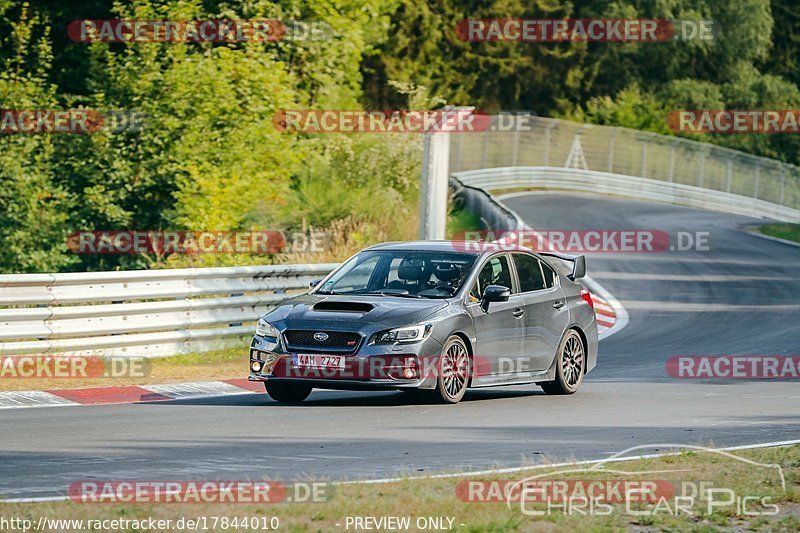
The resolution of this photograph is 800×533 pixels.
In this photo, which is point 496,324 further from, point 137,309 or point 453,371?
point 137,309

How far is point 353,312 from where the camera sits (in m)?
13.2

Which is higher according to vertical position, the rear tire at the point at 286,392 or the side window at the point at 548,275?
the side window at the point at 548,275

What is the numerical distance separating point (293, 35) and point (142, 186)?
314 inches

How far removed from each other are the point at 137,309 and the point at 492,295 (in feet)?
16.9

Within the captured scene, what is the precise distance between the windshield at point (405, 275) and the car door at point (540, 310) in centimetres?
87

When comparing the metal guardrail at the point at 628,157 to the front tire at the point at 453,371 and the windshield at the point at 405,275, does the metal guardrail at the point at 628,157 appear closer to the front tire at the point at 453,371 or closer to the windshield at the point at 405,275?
the windshield at the point at 405,275

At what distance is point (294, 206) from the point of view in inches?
1247

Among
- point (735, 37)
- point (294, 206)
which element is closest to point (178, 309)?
point (294, 206)

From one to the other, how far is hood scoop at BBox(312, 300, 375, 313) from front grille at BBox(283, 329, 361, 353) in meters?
0.34

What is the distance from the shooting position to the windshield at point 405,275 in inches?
548

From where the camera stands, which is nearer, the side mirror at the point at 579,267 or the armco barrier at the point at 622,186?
the side mirror at the point at 579,267

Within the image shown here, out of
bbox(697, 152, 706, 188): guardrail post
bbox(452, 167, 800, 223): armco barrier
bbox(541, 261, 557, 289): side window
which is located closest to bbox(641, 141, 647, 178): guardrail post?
bbox(452, 167, 800, 223): armco barrier

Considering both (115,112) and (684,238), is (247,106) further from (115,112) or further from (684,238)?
(684,238)

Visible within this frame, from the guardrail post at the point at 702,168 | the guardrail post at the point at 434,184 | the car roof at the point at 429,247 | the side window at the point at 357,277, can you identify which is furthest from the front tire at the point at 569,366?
the guardrail post at the point at 702,168
